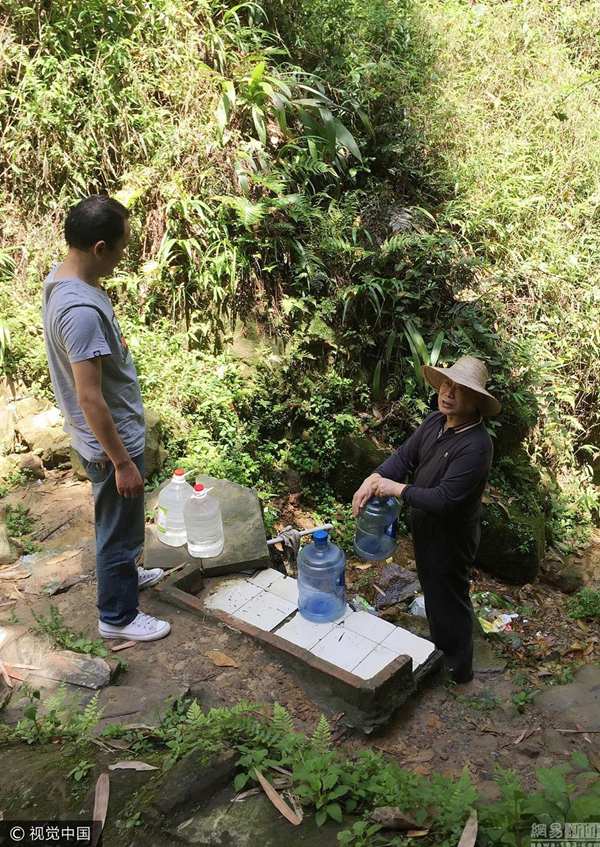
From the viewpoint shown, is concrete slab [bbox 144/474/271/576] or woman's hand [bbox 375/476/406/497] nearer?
woman's hand [bbox 375/476/406/497]

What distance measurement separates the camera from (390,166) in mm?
6969

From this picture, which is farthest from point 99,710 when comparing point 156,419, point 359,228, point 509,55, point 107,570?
point 509,55

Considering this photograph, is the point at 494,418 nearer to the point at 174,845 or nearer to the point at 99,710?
the point at 99,710

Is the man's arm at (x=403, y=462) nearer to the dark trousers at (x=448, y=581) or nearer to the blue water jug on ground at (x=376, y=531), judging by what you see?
the dark trousers at (x=448, y=581)

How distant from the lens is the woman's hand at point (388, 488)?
3.24 meters

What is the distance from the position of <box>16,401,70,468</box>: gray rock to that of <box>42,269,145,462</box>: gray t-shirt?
218 cm

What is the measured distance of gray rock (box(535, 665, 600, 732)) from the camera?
3539 millimetres

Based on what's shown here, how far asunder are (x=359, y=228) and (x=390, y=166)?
128 cm

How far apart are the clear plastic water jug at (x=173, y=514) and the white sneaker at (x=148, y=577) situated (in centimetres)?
26

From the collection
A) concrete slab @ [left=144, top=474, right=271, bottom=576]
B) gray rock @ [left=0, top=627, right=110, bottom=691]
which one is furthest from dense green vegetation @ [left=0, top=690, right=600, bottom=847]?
concrete slab @ [left=144, top=474, right=271, bottom=576]

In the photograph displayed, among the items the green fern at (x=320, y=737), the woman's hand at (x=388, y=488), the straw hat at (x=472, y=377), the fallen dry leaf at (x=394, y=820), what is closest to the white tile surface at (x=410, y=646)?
the woman's hand at (x=388, y=488)

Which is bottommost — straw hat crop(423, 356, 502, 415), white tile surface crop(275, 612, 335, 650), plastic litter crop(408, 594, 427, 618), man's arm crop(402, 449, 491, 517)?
plastic litter crop(408, 594, 427, 618)

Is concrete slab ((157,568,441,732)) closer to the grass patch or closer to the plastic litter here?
the grass patch

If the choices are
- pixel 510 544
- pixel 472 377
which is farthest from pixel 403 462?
pixel 510 544
